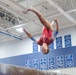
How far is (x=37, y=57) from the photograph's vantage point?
383 inches

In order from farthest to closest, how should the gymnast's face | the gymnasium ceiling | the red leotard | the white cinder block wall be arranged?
1. the white cinder block wall
2. the gymnasium ceiling
3. the red leotard
4. the gymnast's face

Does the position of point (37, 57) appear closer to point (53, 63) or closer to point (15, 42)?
point (53, 63)

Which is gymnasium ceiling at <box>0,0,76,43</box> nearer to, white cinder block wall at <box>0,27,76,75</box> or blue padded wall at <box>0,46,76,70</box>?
white cinder block wall at <box>0,27,76,75</box>

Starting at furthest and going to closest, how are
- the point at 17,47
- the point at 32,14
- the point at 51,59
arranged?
the point at 17,47
the point at 51,59
the point at 32,14

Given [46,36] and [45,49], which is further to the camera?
[46,36]

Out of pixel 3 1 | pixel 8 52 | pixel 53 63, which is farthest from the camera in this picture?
pixel 8 52

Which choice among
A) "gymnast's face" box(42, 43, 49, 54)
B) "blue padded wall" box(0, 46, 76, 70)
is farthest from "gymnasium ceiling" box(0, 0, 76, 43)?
"gymnast's face" box(42, 43, 49, 54)

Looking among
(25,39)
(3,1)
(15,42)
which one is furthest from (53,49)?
(3,1)

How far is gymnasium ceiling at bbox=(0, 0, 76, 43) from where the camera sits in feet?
24.4

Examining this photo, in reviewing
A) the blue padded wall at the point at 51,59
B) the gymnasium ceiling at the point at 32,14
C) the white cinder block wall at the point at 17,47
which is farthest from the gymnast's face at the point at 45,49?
the white cinder block wall at the point at 17,47

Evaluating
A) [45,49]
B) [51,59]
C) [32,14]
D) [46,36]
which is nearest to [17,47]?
[51,59]

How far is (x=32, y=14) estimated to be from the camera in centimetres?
895

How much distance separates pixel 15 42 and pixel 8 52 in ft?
2.62

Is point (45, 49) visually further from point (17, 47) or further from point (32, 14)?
point (17, 47)
